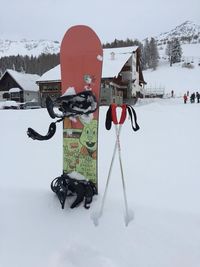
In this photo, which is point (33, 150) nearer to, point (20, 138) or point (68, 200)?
point (20, 138)

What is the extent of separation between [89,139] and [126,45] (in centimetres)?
6616

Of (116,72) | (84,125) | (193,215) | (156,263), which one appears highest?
(116,72)

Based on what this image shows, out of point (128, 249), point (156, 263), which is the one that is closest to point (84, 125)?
point (128, 249)

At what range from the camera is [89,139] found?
304cm

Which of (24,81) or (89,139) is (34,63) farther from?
(89,139)

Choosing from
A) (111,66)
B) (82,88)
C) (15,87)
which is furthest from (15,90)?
(82,88)

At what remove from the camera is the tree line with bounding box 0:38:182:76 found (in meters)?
59.7

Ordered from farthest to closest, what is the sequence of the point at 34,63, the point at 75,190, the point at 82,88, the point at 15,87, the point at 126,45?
the point at 34,63, the point at 126,45, the point at 15,87, the point at 82,88, the point at 75,190

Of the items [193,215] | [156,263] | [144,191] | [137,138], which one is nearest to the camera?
[156,263]

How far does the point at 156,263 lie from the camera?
Answer: 226 centimetres

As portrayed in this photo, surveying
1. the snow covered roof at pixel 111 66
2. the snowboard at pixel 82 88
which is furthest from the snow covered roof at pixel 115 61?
the snowboard at pixel 82 88

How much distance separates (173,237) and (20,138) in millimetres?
4919

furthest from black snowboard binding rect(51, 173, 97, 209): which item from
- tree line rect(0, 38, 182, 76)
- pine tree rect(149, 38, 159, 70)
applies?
pine tree rect(149, 38, 159, 70)

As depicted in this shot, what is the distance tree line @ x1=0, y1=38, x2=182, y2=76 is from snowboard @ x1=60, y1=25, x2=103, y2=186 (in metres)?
54.5
